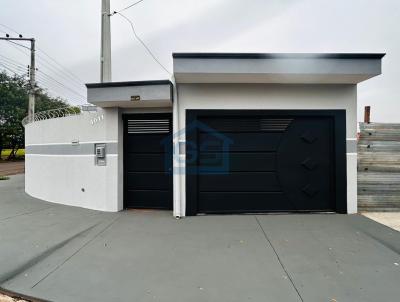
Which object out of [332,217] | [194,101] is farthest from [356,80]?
[194,101]

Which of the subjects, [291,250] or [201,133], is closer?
[291,250]

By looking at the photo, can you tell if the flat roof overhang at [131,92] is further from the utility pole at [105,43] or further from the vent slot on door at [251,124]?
the utility pole at [105,43]

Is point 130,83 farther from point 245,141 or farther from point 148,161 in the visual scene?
point 245,141

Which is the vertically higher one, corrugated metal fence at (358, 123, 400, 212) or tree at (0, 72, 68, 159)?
tree at (0, 72, 68, 159)

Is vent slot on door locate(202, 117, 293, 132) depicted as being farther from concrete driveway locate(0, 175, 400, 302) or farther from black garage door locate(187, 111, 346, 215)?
concrete driveway locate(0, 175, 400, 302)

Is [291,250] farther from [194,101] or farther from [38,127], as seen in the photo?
[38,127]

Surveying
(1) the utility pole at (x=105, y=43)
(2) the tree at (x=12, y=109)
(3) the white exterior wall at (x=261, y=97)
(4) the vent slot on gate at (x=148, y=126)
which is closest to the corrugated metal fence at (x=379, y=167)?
(3) the white exterior wall at (x=261, y=97)

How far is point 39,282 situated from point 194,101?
13.2 ft

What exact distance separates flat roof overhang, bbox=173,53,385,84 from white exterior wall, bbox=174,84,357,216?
66cm

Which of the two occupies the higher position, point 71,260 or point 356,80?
point 356,80

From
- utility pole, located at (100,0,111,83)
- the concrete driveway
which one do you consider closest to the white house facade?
the concrete driveway

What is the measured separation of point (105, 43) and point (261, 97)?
17.0 ft

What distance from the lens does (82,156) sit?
6379 mm

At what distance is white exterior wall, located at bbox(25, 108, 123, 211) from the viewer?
6.01m
